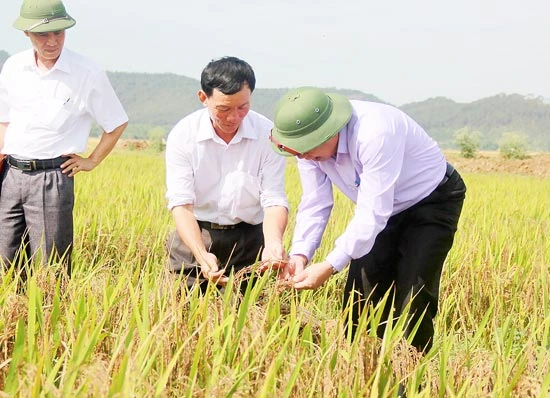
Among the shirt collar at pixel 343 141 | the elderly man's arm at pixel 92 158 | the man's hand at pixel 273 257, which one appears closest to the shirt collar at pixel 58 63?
the elderly man's arm at pixel 92 158

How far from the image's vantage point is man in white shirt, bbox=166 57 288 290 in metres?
2.54

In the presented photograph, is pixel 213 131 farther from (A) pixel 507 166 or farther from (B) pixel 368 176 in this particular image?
(A) pixel 507 166

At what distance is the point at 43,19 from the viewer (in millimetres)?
2912

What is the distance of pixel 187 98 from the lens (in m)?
199

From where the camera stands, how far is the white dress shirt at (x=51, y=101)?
119 inches

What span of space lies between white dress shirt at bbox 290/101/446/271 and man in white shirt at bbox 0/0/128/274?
1.06m

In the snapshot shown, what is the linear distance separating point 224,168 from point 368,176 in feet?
2.35

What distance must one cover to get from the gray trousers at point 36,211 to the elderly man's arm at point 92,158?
44 millimetres

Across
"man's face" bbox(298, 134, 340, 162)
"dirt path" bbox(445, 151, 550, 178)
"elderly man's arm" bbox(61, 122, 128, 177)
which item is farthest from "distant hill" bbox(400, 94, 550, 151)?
"man's face" bbox(298, 134, 340, 162)

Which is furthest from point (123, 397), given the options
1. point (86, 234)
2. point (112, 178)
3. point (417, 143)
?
point (112, 178)

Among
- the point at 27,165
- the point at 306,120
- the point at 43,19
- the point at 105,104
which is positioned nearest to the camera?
the point at 306,120

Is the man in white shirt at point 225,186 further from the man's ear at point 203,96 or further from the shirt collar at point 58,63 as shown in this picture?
the shirt collar at point 58,63

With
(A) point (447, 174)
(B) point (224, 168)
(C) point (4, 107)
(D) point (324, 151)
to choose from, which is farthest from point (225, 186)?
Result: (C) point (4, 107)

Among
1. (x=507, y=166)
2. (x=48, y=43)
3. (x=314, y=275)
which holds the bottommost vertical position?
(x=507, y=166)
